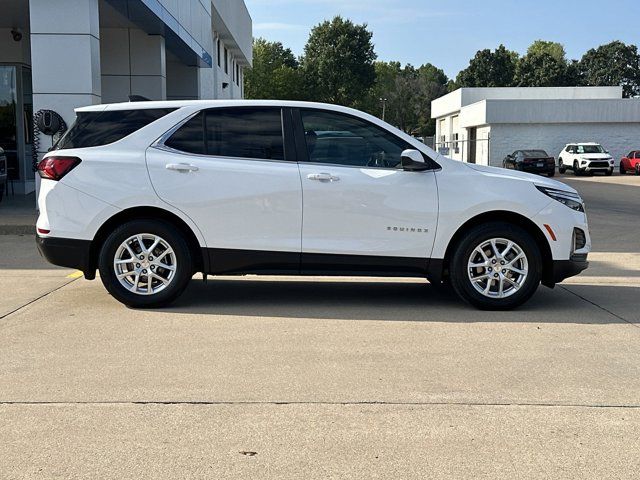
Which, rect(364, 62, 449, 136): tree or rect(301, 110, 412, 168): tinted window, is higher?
rect(364, 62, 449, 136): tree

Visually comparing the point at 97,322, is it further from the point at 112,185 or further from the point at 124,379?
the point at 124,379

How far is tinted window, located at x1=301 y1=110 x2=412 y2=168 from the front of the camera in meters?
6.74

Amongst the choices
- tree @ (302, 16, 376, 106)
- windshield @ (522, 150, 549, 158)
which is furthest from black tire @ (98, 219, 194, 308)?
tree @ (302, 16, 376, 106)

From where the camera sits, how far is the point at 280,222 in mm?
6602

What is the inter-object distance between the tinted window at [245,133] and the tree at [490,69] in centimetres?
9737

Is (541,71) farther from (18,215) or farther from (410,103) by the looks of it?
(18,215)

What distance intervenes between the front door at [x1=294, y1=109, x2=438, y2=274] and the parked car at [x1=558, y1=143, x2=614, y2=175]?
33817mm

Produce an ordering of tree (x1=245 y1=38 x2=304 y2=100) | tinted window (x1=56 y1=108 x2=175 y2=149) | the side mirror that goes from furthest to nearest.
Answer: tree (x1=245 y1=38 x2=304 y2=100) → tinted window (x1=56 y1=108 x2=175 y2=149) → the side mirror

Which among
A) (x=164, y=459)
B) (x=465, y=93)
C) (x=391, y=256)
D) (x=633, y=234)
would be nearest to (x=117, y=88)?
(x=633, y=234)

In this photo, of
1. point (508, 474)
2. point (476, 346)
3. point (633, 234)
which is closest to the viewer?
point (508, 474)

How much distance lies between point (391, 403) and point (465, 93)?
189ft

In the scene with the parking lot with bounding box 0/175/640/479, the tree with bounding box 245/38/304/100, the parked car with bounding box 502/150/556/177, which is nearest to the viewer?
the parking lot with bounding box 0/175/640/479

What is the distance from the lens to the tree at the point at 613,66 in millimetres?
109500

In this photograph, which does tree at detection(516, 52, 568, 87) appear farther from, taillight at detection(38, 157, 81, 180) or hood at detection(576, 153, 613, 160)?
taillight at detection(38, 157, 81, 180)
